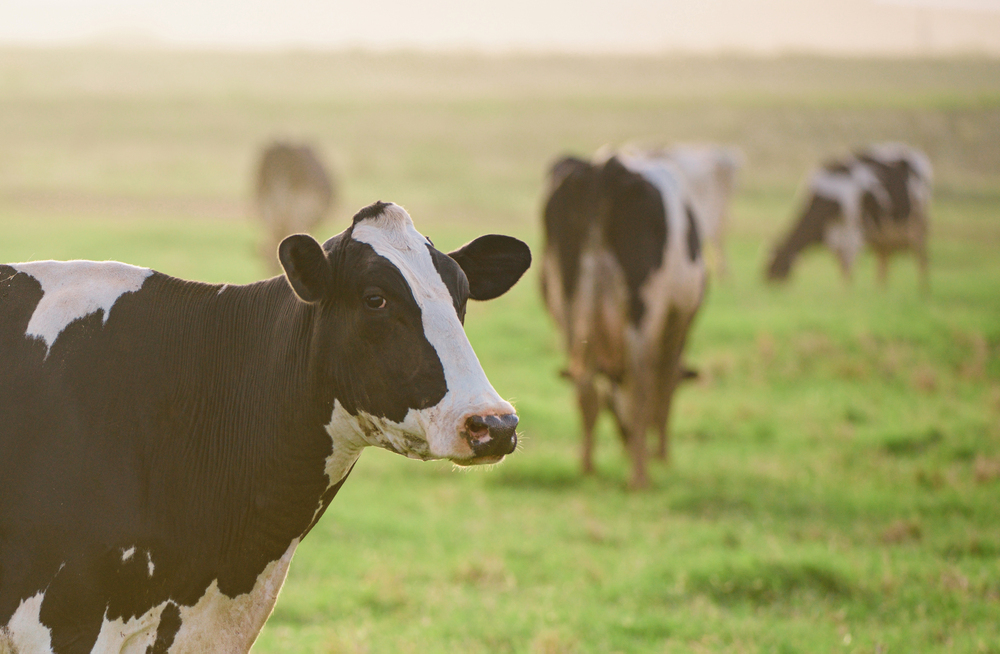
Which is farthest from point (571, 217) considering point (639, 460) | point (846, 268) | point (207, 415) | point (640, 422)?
point (846, 268)

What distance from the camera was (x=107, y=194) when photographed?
33250 millimetres

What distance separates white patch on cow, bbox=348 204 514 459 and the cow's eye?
96mm

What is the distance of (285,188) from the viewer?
67.1 ft

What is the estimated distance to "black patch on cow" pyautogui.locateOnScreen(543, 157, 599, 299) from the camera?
7.73 m

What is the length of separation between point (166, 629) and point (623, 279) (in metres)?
5.18

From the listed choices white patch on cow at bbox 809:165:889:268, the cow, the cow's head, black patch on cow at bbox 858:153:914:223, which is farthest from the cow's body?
the cow's head

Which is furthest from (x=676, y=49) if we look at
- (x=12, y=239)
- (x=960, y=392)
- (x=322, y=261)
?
(x=322, y=261)

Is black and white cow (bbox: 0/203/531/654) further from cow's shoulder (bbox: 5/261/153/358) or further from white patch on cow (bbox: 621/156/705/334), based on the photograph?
white patch on cow (bbox: 621/156/705/334)

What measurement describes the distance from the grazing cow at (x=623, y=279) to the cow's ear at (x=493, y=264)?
4.24m

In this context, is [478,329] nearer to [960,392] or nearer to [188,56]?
[960,392]

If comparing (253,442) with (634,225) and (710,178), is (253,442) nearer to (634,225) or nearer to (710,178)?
(634,225)

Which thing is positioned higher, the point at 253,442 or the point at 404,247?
the point at 404,247

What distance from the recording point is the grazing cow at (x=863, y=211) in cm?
2031

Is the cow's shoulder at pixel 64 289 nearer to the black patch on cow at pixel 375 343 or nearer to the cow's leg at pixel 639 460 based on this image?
the black patch on cow at pixel 375 343
